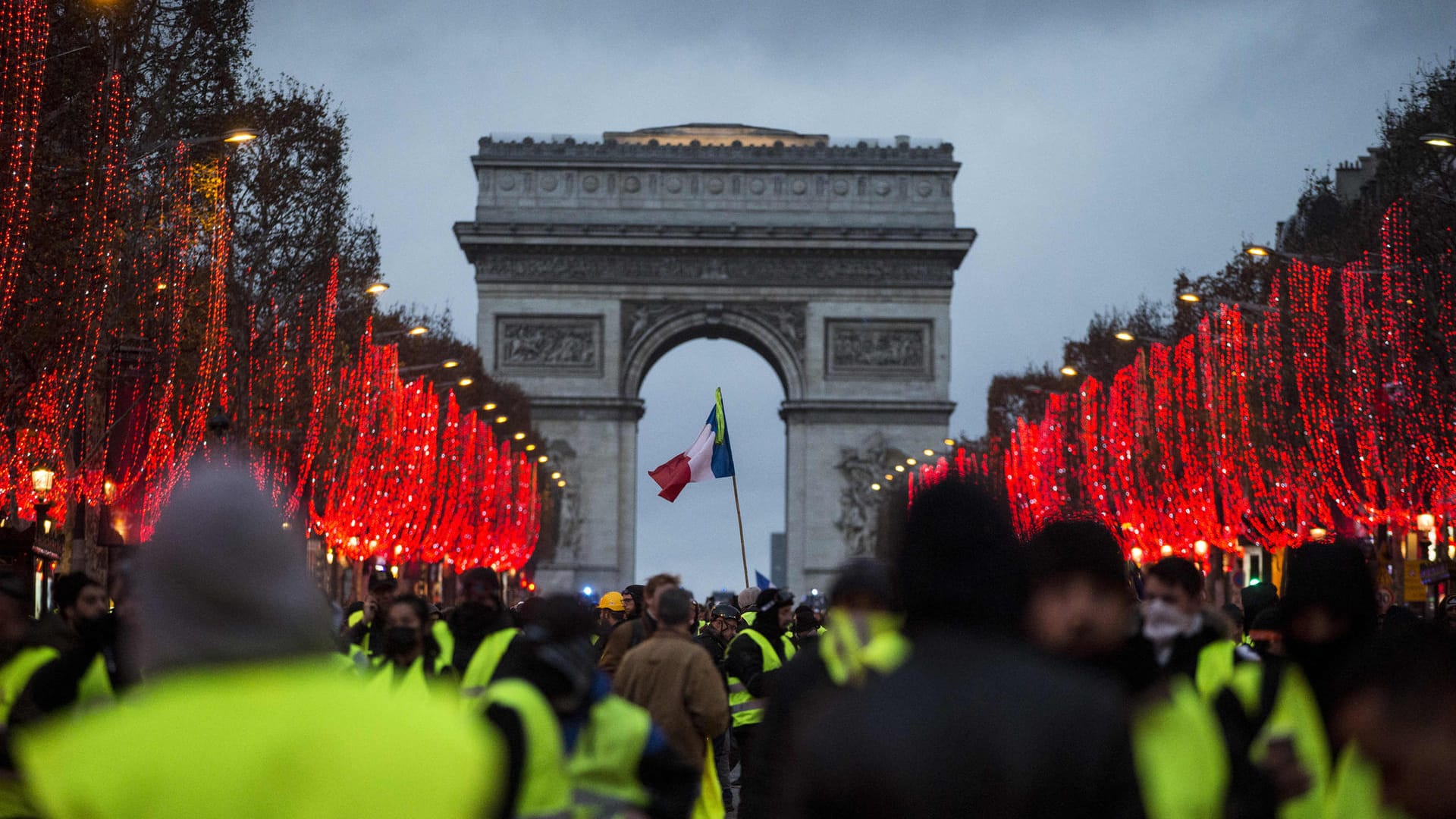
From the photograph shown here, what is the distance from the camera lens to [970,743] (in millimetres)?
3445

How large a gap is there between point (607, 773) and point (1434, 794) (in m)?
3.14

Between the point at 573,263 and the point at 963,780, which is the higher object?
the point at 573,263

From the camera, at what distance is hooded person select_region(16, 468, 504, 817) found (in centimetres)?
298

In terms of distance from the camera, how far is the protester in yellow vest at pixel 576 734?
5.92m

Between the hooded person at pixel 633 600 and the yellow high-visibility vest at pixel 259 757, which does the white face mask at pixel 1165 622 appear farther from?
the hooded person at pixel 633 600

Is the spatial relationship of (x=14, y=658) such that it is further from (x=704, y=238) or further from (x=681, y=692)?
(x=704, y=238)

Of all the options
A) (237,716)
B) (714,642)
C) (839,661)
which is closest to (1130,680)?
(839,661)

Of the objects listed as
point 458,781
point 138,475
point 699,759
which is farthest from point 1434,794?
point 138,475

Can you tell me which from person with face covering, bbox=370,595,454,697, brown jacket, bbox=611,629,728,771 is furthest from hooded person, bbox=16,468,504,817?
brown jacket, bbox=611,629,728,771

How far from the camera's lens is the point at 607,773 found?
6.57m

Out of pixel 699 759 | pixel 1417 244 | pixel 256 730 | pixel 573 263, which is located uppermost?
pixel 573 263

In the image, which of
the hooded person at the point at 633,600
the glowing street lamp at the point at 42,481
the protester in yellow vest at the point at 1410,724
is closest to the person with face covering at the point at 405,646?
the protester in yellow vest at the point at 1410,724

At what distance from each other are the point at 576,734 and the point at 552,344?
234 feet

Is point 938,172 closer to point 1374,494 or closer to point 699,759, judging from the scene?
point 1374,494
